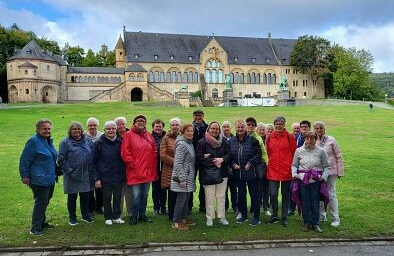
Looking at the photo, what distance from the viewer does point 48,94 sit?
66.3 metres

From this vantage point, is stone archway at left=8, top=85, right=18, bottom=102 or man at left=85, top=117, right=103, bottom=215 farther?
stone archway at left=8, top=85, right=18, bottom=102

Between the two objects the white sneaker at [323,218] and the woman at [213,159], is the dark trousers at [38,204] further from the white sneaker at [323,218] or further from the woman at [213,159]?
the white sneaker at [323,218]

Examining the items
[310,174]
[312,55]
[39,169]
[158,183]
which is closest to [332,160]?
[310,174]

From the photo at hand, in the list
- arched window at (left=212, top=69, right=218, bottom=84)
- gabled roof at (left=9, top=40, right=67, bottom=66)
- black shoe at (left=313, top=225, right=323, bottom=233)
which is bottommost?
black shoe at (left=313, top=225, right=323, bottom=233)

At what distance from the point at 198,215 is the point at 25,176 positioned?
3.74 m

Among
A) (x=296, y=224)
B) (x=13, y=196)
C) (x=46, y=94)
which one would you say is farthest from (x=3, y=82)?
(x=296, y=224)

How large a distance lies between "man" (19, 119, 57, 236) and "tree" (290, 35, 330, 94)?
246 ft

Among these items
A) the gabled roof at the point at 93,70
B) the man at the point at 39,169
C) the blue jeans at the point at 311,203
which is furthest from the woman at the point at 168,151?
the gabled roof at the point at 93,70

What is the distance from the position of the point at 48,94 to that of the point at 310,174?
64.8m

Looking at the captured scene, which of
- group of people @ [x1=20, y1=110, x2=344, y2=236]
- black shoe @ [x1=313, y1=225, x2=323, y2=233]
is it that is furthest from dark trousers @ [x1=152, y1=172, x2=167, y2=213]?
black shoe @ [x1=313, y1=225, x2=323, y2=233]

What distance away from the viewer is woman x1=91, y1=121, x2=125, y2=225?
7.95 metres

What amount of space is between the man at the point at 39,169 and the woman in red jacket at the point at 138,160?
1.43 m

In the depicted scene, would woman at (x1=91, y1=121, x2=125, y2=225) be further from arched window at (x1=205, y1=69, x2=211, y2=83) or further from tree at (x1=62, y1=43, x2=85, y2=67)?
tree at (x1=62, y1=43, x2=85, y2=67)

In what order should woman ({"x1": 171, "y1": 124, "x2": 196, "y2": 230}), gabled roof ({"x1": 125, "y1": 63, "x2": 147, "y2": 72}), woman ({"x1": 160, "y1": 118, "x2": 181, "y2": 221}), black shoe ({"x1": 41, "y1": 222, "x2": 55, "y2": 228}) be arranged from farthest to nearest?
1. gabled roof ({"x1": 125, "y1": 63, "x2": 147, "y2": 72})
2. woman ({"x1": 160, "y1": 118, "x2": 181, "y2": 221})
3. black shoe ({"x1": 41, "y1": 222, "x2": 55, "y2": 228})
4. woman ({"x1": 171, "y1": 124, "x2": 196, "y2": 230})
